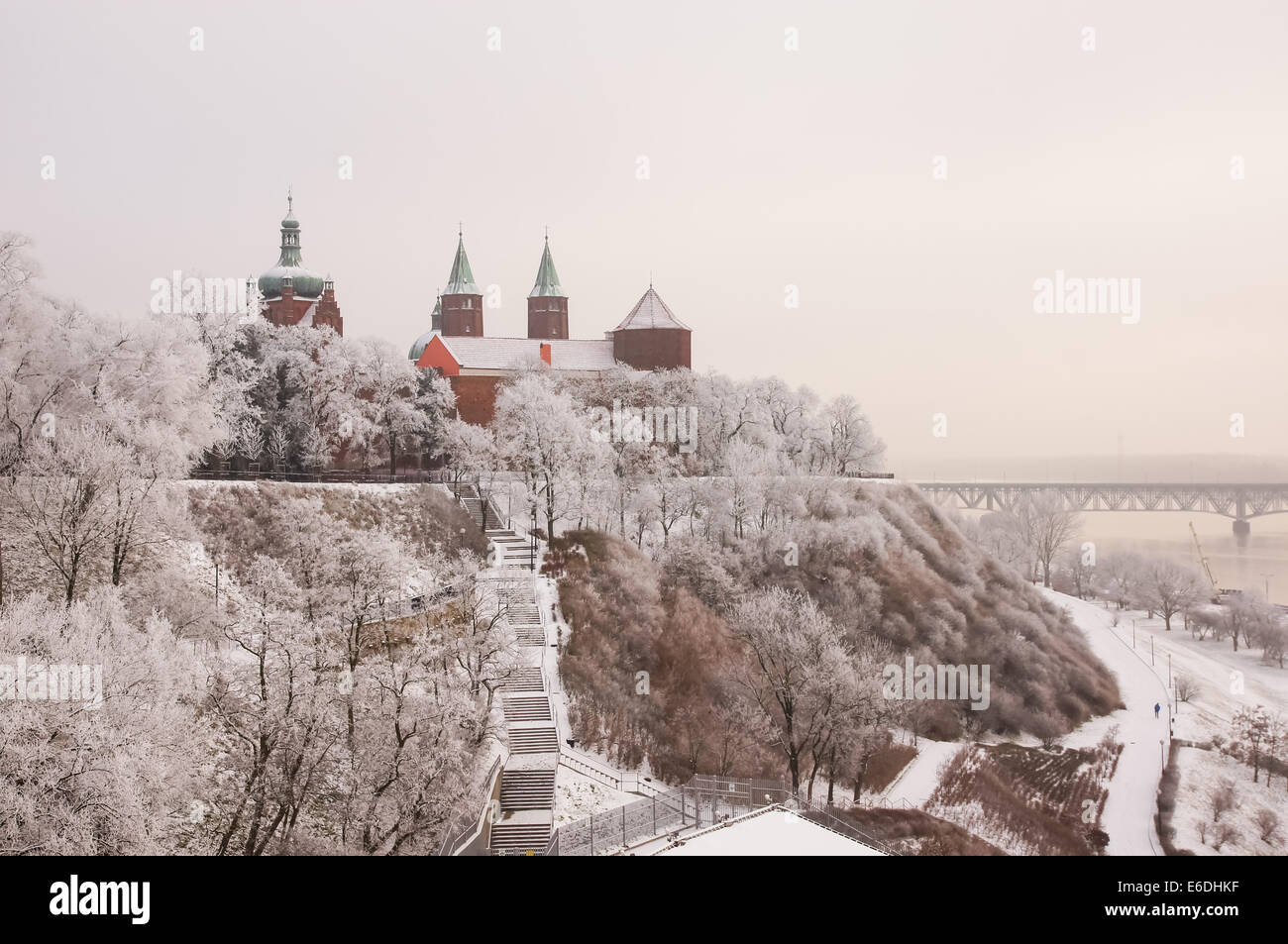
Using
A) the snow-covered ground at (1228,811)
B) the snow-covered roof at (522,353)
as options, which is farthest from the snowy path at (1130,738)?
the snow-covered roof at (522,353)

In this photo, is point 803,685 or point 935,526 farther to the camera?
point 935,526

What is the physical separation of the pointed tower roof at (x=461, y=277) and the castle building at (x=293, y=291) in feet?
64.0

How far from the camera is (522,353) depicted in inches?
3046

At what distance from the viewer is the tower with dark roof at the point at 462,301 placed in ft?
314

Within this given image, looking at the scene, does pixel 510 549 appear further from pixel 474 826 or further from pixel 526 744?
pixel 474 826

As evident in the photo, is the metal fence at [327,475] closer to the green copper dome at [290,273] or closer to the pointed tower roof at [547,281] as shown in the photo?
the green copper dome at [290,273]

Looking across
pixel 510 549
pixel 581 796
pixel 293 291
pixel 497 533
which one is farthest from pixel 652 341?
pixel 581 796

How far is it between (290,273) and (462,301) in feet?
69.0

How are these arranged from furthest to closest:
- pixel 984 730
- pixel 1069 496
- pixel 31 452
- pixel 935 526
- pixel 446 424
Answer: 1. pixel 1069 496
2. pixel 935 526
3. pixel 446 424
4. pixel 984 730
5. pixel 31 452

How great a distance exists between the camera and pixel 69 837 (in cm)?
2003

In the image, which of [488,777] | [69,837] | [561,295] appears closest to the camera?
[69,837]
